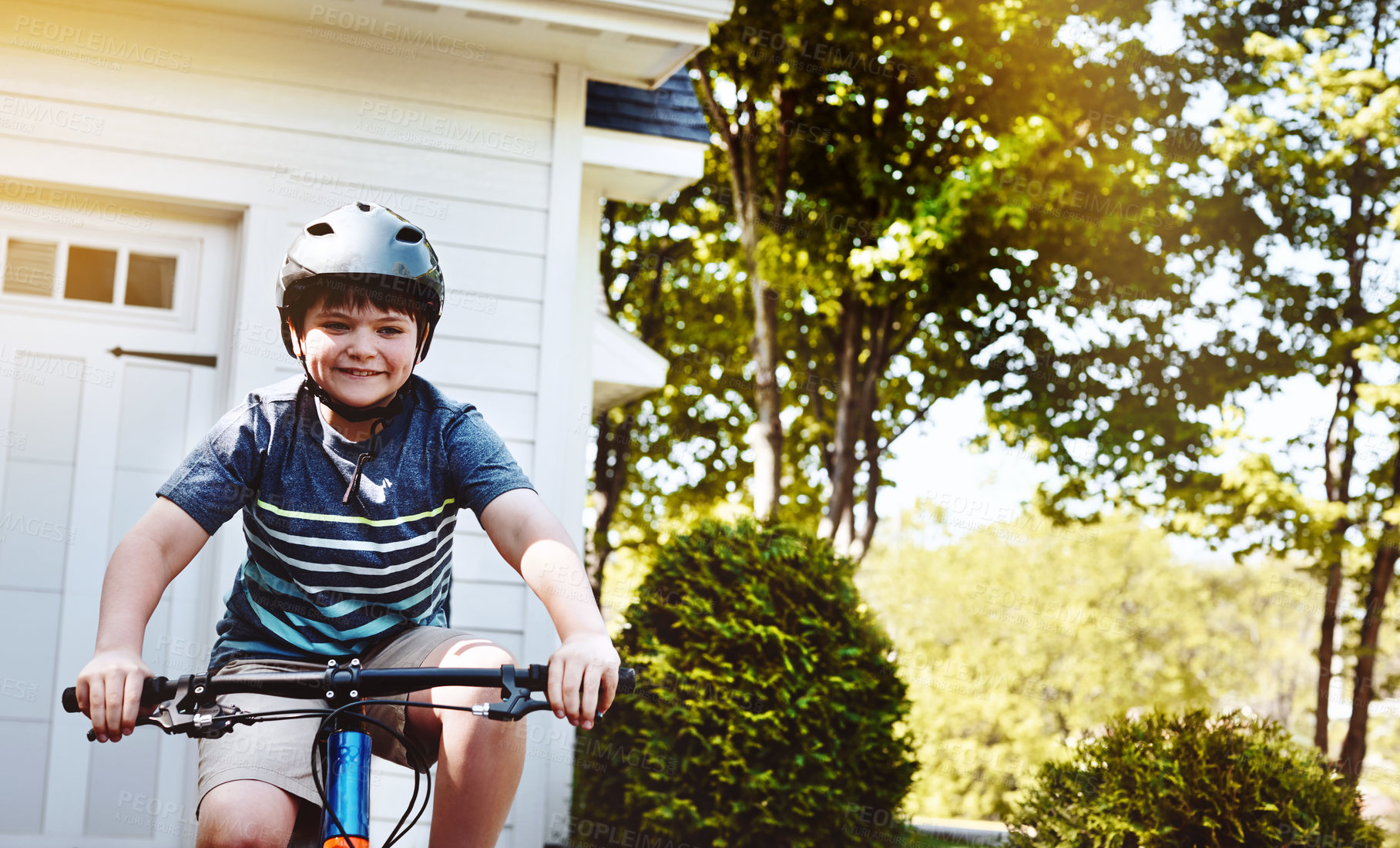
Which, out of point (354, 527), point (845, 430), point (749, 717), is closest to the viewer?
point (354, 527)

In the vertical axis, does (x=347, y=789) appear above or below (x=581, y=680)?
below

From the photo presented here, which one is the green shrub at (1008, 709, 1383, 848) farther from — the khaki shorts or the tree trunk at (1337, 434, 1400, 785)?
the tree trunk at (1337, 434, 1400, 785)

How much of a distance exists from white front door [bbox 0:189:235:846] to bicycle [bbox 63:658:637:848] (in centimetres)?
341

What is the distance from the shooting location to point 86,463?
5.07 meters

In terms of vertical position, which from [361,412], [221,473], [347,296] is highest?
[347,296]

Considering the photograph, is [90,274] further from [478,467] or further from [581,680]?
[581,680]

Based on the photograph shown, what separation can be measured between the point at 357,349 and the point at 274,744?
0.74 m

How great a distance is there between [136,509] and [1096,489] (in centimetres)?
1087

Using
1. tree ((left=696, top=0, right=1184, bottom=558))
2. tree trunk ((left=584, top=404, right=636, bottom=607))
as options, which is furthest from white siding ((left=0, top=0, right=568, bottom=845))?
tree trunk ((left=584, top=404, right=636, bottom=607))

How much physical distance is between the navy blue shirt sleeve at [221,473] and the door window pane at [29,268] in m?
3.48

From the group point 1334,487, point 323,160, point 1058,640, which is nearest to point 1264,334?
point 1334,487

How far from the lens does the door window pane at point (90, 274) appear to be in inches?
202

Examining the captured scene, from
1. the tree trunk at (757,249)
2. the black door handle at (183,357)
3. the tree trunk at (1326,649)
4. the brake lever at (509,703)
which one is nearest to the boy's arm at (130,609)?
the brake lever at (509,703)

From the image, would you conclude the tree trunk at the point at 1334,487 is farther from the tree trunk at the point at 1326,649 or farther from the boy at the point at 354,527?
the boy at the point at 354,527
